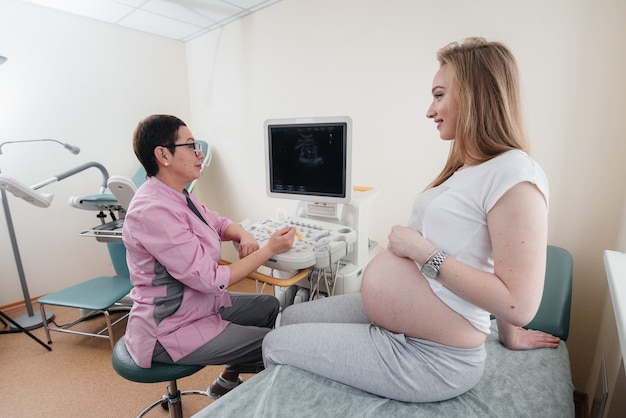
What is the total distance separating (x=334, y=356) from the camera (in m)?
0.94

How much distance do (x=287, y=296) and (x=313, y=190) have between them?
0.57 m

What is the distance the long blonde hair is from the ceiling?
6.65ft

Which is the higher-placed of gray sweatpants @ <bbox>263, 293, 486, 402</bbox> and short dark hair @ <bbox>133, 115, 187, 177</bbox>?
short dark hair @ <bbox>133, 115, 187, 177</bbox>

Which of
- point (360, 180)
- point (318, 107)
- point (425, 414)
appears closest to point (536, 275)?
point (425, 414)

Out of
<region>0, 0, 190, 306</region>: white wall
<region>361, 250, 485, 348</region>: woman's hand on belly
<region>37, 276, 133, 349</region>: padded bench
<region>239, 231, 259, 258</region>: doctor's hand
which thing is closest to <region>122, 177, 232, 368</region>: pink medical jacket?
<region>239, 231, 259, 258</region>: doctor's hand

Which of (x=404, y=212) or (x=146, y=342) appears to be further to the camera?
(x=404, y=212)

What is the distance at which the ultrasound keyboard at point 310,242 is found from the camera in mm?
1276

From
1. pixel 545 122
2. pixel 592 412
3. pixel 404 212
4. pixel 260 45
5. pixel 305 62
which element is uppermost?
pixel 260 45

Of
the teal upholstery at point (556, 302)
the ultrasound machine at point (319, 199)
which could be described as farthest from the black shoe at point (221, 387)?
the teal upholstery at point (556, 302)

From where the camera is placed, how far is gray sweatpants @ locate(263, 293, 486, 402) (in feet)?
2.86

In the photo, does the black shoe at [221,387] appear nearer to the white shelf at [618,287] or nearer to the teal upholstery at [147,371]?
the teal upholstery at [147,371]

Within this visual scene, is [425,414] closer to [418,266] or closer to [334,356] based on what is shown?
[334,356]

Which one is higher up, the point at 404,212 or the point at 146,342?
the point at 404,212

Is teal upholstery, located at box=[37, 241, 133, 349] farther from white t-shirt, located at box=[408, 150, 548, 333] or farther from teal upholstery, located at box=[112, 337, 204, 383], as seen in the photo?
white t-shirt, located at box=[408, 150, 548, 333]
